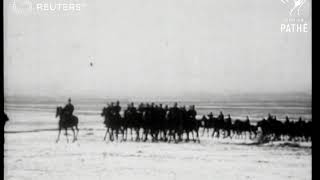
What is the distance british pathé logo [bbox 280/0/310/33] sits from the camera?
1.56 m

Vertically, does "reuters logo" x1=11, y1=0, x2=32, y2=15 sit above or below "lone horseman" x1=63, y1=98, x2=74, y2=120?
above

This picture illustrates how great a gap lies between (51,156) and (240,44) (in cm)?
77

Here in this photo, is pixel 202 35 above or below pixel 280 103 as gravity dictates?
above

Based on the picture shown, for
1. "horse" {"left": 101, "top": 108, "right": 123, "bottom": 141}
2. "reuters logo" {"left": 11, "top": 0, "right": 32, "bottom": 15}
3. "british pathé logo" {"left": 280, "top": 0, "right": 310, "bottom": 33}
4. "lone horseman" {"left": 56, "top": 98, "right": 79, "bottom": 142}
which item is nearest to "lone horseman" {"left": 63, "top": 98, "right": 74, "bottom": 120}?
"lone horseman" {"left": 56, "top": 98, "right": 79, "bottom": 142}

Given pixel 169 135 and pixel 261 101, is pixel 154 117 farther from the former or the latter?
pixel 261 101

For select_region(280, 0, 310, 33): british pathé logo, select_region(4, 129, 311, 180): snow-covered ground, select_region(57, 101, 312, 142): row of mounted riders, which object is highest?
select_region(280, 0, 310, 33): british pathé logo

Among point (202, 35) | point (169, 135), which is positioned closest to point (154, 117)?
point (169, 135)

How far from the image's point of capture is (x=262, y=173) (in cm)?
156

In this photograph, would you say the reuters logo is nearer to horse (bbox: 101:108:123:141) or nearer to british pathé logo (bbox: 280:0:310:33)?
horse (bbox: 101:108:123:141)

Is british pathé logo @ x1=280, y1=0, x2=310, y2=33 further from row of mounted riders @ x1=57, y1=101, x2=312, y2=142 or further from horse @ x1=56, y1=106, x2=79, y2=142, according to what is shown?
horse @ x1=56, y1=106, x2=79, y2=142

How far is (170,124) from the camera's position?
5.29ft

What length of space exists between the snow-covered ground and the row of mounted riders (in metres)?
0.03

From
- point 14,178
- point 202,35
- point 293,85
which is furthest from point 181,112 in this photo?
point 14,178

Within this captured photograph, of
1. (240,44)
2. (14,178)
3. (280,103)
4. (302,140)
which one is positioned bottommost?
(14,178)
